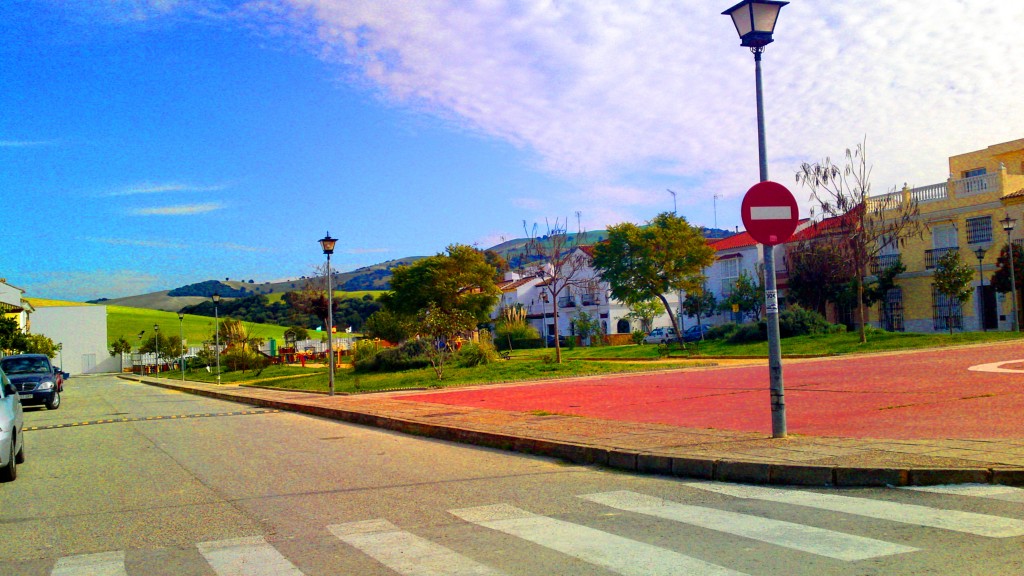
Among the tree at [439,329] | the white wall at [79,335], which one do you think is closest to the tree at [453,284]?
the tree at [439,329]

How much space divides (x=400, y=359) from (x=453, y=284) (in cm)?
1844

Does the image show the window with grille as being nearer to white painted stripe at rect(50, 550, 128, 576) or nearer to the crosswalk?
the crosswalk

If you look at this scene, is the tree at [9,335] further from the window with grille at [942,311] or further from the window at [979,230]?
the window at [979,230]

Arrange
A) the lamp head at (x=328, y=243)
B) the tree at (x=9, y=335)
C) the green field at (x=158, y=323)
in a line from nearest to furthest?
the lamp head at (x=328, y=243)
the tree at (x=9, y=335)
the green field at (x=158, y=323)

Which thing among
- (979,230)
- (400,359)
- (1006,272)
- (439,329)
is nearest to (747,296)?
(979,230)

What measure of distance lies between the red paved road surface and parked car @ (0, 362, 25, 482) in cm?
846

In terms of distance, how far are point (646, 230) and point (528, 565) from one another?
148 feet

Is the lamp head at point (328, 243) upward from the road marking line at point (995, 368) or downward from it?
upward

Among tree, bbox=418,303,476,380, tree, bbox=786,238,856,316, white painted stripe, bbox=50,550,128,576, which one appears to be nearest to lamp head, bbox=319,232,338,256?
tree, bbox=418,303,476,380

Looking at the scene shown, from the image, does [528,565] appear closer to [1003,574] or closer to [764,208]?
[1003,574]

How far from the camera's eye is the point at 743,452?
8.61 meters

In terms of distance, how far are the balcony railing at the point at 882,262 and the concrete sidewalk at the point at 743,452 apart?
40853 mm

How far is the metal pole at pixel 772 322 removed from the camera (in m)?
9.18

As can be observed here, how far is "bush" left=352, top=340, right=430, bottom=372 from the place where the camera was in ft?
109
